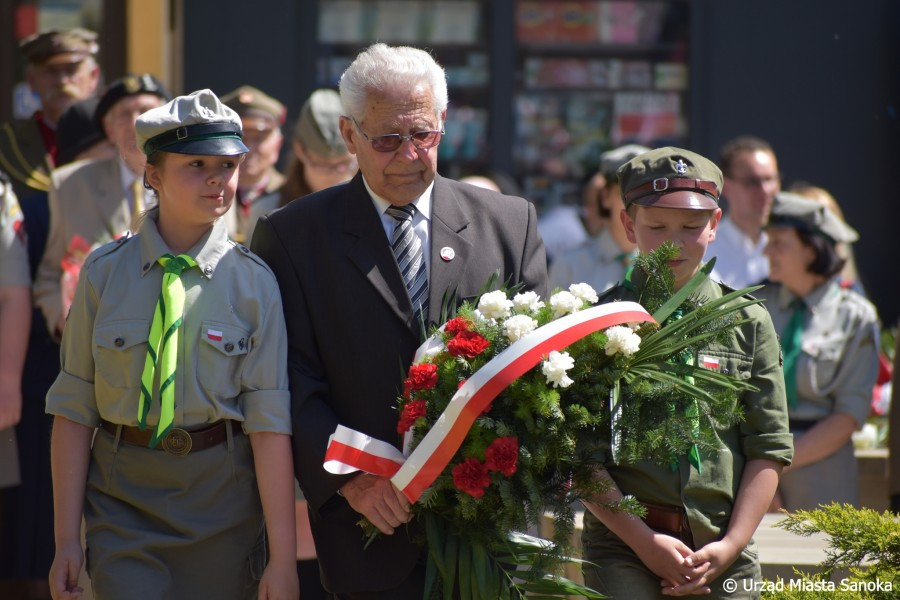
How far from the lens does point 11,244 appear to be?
4832 mm

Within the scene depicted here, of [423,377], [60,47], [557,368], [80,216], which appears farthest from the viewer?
[60,47]

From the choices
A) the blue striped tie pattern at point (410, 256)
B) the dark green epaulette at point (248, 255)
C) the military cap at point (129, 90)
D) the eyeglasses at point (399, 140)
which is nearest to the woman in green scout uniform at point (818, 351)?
the blue striped tie pattern at point (410, 256)

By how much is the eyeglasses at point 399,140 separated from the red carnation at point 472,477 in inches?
35.1

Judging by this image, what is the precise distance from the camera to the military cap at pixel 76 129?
18.2ft

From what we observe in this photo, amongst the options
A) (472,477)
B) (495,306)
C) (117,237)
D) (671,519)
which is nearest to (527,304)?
(495,306)

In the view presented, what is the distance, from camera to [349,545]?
3258 millimetres

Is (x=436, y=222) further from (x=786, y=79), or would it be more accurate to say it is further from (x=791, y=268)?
(x=786, y=79)

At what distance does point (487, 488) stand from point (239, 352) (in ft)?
2.53

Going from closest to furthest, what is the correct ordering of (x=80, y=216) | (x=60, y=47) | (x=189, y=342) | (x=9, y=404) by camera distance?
(x=189, y=342) < (x=9, y=404) < (x=80, y=216) < (x=60, y=47)

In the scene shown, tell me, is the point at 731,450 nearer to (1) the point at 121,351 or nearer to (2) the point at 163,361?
(2) the point at 163,361

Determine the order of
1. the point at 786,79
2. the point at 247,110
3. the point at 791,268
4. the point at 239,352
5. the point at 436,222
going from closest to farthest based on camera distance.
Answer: the point at 239,352
the point at 436,222
the point at 791,268
the point at 247,110
the point at 786,79

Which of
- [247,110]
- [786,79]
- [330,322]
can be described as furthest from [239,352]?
[786,79]

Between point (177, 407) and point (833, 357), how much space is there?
297cm

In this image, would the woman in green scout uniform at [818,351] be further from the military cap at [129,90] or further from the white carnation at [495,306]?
the military cap at [129,90]
